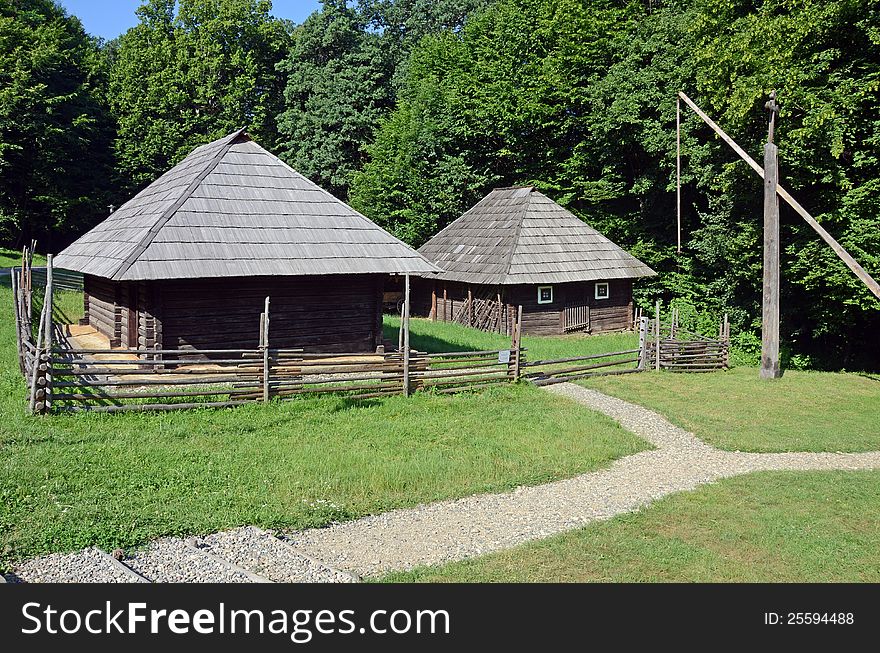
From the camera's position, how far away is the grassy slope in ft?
26.0

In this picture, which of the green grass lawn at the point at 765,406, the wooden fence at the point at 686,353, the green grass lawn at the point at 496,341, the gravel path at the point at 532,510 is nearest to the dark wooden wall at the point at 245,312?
the green grass lawn at the point at 496,341

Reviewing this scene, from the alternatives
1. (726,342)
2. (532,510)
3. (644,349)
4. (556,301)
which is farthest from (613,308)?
(532,510)

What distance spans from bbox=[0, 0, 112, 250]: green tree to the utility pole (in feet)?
114

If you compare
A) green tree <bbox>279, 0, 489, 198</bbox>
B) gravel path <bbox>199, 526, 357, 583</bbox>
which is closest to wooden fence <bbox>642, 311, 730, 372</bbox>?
gravel path <bbox>199, 526, 357, 583</bbox>

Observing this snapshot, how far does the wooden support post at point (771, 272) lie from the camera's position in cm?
1806

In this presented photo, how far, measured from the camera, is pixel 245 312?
16359 millimetres

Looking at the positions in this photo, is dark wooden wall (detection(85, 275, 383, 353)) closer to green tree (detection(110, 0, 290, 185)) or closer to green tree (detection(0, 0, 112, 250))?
green tree (detection(0, 0, 112, 250))

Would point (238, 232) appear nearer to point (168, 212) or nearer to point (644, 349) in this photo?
point (168, 212)

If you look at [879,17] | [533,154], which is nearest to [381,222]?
[533,154]

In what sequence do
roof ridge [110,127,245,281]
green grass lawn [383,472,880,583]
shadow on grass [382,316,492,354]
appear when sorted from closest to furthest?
green grass lawn [383,472,880,583]
roof ridge [110,127,245,281]
shadow on grass [382,316,492,354]

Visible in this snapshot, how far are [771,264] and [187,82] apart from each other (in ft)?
117

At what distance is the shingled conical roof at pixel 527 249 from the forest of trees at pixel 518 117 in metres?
3.52
